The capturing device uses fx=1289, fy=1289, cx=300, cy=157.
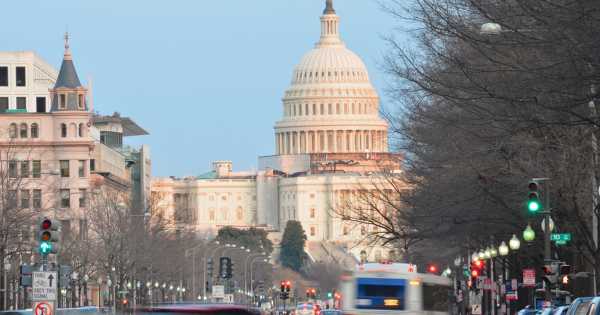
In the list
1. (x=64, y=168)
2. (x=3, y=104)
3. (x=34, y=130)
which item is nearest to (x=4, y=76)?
(x=3, y=104)

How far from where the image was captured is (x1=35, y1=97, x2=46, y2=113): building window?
382ft

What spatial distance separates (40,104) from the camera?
117062 millimetres

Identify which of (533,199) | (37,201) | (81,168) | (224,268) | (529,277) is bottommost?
(529,277)

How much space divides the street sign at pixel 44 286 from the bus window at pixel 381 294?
8.25 m

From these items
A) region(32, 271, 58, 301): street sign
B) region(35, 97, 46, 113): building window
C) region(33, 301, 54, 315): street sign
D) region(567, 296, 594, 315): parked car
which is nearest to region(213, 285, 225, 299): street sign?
region(32, 271, 58, 301): street sign

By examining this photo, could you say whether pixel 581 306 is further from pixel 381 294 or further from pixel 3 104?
pixel 3 104

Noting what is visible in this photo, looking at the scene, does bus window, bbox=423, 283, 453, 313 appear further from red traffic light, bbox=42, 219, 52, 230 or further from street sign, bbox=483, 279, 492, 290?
street sign, bbox=483, 279, 492, 290

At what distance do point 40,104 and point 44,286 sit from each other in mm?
90916

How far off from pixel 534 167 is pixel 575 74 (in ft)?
46.8

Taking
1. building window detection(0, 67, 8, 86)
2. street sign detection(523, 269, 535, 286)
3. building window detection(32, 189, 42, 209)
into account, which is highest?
building window detection(0, 67, 8, 86)

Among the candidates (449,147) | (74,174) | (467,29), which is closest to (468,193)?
(449,147)

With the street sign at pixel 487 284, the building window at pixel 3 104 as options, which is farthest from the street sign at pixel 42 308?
the building window at pixel 3 104

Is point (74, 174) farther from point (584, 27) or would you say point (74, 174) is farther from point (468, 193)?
point (584, 27)

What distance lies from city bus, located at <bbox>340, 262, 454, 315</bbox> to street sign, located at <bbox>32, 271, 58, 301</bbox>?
8.08 metres
